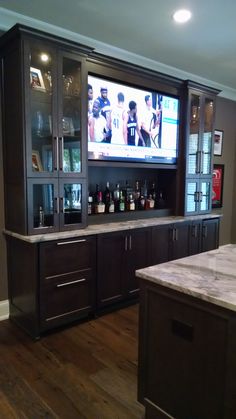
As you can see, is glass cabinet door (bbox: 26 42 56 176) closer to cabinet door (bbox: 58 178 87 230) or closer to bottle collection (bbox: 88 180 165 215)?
cabinet door (bbox: 58 178 87 230)

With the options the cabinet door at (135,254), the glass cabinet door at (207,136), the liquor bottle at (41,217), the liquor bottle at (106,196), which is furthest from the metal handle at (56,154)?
the glass cabinet door at (207,136)

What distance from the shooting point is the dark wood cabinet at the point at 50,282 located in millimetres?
2533


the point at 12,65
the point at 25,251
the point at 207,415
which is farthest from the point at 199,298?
the point at 12,65

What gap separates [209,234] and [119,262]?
1.58m

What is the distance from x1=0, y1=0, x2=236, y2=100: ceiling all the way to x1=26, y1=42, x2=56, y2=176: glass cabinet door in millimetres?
443

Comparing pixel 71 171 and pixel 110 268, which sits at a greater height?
pixel 71 171

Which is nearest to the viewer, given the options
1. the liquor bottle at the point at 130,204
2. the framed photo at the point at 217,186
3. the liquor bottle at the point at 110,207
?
the liquor bottle at the point at 110,207

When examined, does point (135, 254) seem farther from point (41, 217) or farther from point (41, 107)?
point (41, 107)

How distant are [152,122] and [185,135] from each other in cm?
50

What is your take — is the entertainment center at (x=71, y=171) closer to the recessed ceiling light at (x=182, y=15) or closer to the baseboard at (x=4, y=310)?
the baseboard at (x=4, y=310)

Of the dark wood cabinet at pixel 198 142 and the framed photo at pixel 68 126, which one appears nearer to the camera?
the framed photo at pixel 68 126

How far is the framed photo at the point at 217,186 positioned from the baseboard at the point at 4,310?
3.46 m

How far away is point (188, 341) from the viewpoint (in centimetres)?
143

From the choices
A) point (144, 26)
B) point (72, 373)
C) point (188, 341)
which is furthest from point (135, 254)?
point (144, 26)
